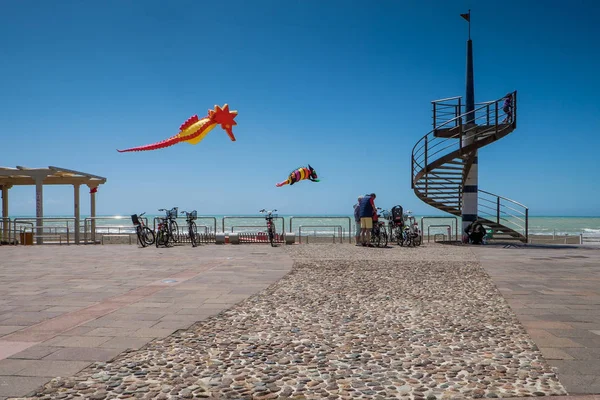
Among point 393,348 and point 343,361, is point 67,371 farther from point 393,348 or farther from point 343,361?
point 393,348

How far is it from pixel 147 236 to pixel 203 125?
14.9 ft

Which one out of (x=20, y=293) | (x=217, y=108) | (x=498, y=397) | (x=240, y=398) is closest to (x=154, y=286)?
(x=20, y=293)

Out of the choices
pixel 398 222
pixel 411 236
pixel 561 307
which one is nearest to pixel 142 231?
pixel 398 222

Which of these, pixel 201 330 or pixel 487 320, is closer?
pixel 201 330

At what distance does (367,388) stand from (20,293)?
538 centimetres

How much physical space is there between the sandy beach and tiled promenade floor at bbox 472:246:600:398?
0.13 meters

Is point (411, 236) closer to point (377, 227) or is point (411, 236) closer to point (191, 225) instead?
point (377, 227)

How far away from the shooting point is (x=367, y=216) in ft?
49.2

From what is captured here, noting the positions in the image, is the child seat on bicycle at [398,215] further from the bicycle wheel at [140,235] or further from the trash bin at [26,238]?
the trash bin at [26,238]

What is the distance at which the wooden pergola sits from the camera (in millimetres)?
17844

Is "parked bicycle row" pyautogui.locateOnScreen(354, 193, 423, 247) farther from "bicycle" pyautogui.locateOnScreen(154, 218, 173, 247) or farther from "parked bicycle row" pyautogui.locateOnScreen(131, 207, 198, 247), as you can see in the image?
"bicycle" pyautogui.locateOnScreen(154, 218, 173, 247)

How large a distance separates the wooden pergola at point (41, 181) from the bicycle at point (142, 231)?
351 cm

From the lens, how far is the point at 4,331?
176 inches

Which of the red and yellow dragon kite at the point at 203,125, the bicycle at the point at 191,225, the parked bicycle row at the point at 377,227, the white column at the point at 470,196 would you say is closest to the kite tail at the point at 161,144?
the red and yellow dragon kite at the point at 203,125
